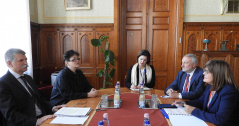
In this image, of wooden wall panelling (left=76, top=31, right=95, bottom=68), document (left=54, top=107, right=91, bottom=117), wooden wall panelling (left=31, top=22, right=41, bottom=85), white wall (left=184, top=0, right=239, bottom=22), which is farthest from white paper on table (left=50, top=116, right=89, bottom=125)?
white wall (left=184, top=0, right=239, bottom=22)

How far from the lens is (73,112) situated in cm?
167

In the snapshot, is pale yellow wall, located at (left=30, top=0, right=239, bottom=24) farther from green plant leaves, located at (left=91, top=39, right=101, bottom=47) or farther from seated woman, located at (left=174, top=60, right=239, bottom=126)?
seated woman, located at (left=174, top=60, right=239, bottom=126)

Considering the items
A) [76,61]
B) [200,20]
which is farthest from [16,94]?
[200,20]

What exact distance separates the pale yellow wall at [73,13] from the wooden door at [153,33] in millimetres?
458

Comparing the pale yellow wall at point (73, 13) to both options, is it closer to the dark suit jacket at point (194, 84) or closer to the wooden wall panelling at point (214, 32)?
the wooden wall panelling at point (214, 32)

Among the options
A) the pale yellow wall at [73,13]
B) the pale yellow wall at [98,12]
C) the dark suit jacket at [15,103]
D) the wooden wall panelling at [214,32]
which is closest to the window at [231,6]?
the pale yellow wall at [98,12]

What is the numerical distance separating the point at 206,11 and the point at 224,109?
358 centimetres

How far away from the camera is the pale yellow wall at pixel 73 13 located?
4.42m

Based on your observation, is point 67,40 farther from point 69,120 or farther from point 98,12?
point 69,120

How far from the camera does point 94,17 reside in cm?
447

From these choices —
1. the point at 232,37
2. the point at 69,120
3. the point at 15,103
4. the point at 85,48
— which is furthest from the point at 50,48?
the point at 232,37

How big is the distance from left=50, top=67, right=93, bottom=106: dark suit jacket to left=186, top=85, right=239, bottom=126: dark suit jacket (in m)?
1.43

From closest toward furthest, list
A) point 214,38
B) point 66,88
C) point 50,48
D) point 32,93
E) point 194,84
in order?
point 32,93 < point 66,88 < point 194,84 < point 214,38 < point 50,48

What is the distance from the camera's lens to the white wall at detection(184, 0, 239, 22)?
4320 millimetres
